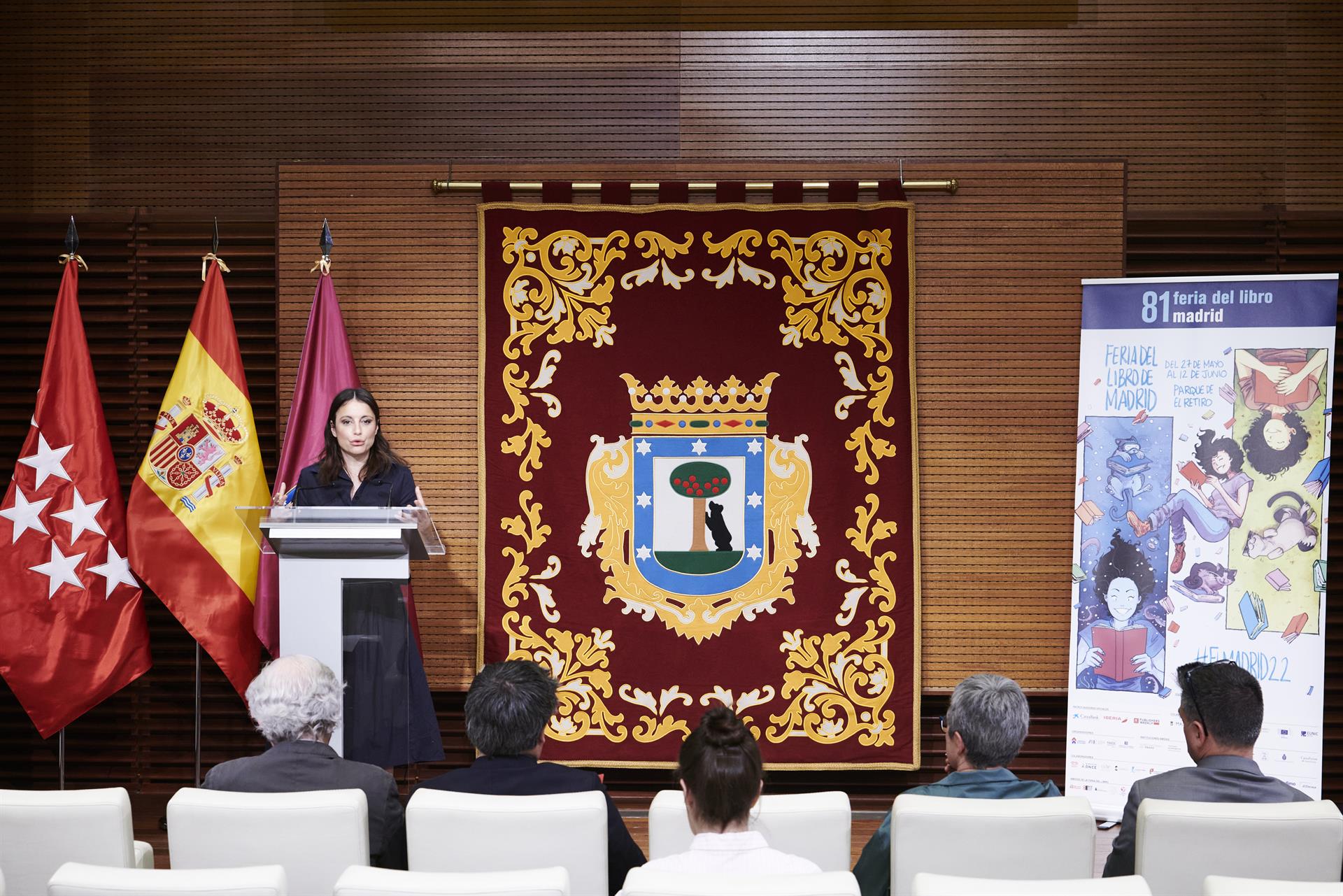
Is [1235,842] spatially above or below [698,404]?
below

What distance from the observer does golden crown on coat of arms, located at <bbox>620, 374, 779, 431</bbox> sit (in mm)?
5285

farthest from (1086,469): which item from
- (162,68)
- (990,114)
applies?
(162,68)

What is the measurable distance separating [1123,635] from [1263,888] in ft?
9.57

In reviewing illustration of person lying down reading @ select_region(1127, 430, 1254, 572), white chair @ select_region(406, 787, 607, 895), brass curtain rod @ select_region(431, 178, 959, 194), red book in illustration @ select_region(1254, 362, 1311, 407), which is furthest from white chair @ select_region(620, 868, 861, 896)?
brass curtain rod @ select_region(431, 178, 959, 194)

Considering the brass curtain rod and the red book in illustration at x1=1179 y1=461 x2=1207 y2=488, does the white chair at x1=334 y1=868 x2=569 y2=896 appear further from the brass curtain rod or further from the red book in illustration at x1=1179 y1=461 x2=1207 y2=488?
the brass curtain rod

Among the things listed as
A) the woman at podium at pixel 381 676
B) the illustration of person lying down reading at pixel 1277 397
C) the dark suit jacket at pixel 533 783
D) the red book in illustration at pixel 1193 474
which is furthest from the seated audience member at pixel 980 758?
the illustration of person lying down reading at pixel 1277 397

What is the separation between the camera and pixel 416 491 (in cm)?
457

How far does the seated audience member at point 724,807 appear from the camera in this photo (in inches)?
88.0

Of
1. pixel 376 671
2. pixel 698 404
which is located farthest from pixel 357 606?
pixel 698 404

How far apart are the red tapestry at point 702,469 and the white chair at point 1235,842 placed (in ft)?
8.87

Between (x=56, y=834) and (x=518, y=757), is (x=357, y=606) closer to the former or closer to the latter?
(x=518, y=757)

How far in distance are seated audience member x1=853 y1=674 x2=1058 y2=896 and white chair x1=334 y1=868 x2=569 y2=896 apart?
930 millimetres

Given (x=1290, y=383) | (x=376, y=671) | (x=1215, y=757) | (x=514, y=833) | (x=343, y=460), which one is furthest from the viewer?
(x=1290, y=383)

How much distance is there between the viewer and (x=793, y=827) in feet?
8.46
